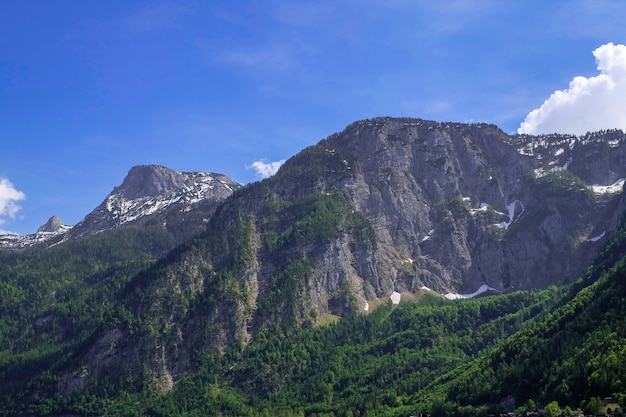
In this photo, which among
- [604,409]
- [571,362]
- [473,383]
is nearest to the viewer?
[604,409]

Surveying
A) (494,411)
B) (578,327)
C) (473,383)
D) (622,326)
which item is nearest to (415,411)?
(473,383)

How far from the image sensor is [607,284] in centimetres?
19138

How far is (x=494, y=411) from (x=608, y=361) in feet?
110

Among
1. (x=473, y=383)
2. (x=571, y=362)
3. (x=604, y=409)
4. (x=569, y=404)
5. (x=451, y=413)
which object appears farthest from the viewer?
(x=473, y=383)

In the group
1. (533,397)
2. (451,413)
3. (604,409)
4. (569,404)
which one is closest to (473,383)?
(451,413)

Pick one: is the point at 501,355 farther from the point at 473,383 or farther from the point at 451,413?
the point at 451,413

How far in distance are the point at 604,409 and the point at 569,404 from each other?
1573cm

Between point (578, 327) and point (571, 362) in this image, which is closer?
point (571, 362)

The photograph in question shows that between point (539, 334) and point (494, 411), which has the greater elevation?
point (539, 334)

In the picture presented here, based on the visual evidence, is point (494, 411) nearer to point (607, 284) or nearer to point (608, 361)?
point (608, 361)

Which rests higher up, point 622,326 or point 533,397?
point 622,326

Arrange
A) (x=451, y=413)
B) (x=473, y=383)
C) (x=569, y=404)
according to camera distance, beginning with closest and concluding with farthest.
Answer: (x=569, y=404), (x=451, y=413), (x=473, y=383)

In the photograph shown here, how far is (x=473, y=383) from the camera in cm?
18738

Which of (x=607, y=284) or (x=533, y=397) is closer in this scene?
(x=533, y=397)
